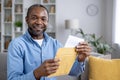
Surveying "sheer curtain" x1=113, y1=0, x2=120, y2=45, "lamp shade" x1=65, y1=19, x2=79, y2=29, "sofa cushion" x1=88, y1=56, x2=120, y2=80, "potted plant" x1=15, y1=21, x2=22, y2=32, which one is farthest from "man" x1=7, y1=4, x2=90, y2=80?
"potted plant" x1=15, y1=21, x2=22, y2=32

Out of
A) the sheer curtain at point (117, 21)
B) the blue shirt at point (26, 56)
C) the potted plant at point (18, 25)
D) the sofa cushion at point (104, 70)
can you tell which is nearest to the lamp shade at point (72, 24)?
the sheer curtain at point (117, 21)

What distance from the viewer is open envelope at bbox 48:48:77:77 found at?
1.01 m

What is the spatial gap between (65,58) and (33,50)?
0.22m

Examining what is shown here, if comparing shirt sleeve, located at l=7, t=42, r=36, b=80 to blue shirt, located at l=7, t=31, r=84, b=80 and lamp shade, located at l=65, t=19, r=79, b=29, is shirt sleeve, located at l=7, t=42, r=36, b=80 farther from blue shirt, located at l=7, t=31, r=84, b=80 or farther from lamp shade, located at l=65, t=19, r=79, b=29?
lamp shade, located at l=65, t=19, r=79, b=29

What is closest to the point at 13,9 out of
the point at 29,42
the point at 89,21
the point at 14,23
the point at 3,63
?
the point at 14,23

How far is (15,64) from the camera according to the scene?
1.06 m

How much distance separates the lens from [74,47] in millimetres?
1095

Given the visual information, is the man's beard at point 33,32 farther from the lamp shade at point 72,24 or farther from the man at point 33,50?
the lamp shade at point 72,24

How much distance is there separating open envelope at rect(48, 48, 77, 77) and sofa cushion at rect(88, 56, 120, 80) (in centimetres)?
117

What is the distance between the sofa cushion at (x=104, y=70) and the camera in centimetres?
217

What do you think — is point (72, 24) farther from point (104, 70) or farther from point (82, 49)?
point (82, 49)

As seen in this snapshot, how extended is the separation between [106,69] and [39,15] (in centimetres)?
131

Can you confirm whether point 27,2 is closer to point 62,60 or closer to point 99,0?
point 99,0

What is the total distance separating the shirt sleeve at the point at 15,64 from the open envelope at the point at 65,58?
6.9 inches
